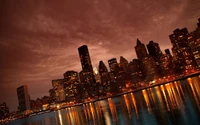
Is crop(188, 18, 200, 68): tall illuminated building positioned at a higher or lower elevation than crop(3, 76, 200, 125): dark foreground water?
higher

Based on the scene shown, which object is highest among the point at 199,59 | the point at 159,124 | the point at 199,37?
the point at 199,37

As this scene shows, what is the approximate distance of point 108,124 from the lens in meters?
39.0

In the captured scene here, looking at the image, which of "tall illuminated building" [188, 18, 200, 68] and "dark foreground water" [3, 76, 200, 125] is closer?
"dark foreground water" [3, 76, 200, 125]

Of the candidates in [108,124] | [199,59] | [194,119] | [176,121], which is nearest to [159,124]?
[176,121]

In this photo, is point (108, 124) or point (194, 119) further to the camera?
point (108, 124)

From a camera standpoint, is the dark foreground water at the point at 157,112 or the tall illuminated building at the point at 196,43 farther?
the tall illuminated building at the point at 196,43

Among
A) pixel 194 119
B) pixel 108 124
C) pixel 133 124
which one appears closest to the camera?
pixel 194 119

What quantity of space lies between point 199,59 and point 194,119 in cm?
18445

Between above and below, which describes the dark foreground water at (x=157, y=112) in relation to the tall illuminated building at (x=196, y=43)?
below

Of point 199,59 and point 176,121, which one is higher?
point 199,59

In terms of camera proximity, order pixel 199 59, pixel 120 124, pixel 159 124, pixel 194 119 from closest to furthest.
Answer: pixel 194 119 < pixel 159 124 < pixel 120 124 < pixel 199 59

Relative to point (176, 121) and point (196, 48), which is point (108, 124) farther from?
point (196, 48)

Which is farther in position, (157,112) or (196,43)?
(196,43)

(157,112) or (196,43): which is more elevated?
(196,43)
